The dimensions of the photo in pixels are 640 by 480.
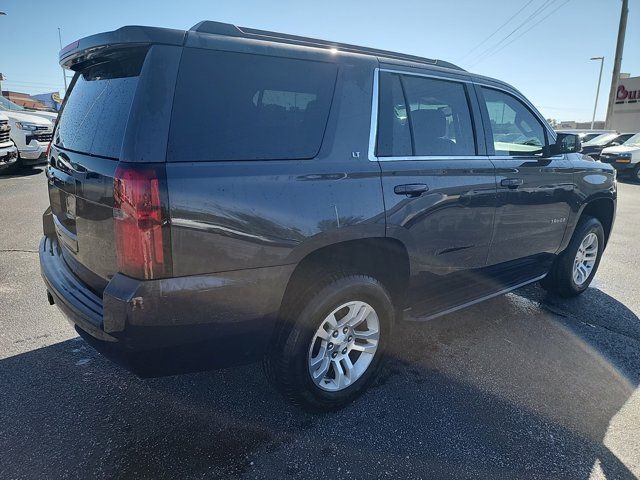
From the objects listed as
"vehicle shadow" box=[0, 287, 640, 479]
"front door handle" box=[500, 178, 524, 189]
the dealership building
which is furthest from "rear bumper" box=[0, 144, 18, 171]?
the dealership building

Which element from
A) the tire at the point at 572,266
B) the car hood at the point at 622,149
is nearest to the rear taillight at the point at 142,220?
the tire at the point at 572,266

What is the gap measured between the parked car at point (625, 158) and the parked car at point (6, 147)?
17881 millimetres

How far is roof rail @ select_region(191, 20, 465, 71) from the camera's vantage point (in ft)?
6.86

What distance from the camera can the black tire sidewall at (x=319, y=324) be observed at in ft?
7.61

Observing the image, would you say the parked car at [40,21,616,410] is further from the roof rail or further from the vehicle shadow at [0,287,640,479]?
the vehicle shadow at [0,287,640,479]

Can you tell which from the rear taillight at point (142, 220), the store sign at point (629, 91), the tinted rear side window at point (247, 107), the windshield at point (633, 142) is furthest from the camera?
the store sign at point (629, 91)

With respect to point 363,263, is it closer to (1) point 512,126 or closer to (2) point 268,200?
(2) point 268,200

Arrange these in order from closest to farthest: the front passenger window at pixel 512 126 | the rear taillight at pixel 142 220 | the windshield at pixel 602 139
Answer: the rear taillight at pixel 142 220
the front passenger window at pixel 512 126
the windshield at pixel 602 139

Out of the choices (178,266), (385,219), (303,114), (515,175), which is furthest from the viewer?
(515,175)

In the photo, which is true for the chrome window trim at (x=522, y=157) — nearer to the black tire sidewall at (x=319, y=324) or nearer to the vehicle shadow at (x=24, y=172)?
the black tire sidewall at (x=319, y=324)

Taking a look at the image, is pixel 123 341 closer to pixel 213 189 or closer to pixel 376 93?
pixel 213 189

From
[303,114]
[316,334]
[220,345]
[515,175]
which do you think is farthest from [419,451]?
[515,175]

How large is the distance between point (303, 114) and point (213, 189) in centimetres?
68

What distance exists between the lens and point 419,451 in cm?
231
